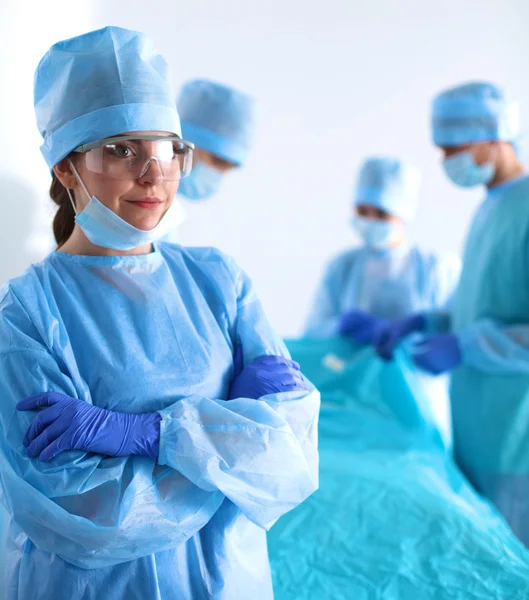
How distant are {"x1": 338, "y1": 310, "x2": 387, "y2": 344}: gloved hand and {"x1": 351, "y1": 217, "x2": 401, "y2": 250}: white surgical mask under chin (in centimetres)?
40

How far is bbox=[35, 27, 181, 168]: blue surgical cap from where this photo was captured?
3.89 ft

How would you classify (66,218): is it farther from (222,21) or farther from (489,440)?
(222,21)

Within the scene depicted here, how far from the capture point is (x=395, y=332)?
265 cm

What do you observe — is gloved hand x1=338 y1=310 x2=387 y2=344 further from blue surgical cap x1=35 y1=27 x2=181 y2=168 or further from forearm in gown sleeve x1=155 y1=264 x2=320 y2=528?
blue surgical cap x1=35 y1=27 x2=181 y2=168

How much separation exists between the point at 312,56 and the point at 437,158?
90 centimetres

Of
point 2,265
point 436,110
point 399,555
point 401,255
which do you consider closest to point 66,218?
point 2,265

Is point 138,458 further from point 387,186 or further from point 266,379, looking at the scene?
point 387,186

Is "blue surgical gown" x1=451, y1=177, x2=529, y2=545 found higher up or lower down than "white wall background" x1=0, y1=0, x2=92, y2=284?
lower down

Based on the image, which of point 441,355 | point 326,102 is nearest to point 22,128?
point 441,355

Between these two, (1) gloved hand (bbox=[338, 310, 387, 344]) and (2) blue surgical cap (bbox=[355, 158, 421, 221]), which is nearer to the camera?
(1) gloved hand (bbox=[338, 310, 387, 344])

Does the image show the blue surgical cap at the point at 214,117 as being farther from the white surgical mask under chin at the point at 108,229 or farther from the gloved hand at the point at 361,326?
the white surgical mask under chin at the point at 108,229

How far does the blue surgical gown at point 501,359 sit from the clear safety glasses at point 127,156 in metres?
1.42

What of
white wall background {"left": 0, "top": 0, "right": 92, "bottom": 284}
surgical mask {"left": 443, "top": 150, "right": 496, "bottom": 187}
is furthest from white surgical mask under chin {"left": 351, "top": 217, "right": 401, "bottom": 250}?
white wall background {"left": 0, "top": 0, "right": 92, "bottom": 284}

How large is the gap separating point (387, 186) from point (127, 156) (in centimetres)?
209
